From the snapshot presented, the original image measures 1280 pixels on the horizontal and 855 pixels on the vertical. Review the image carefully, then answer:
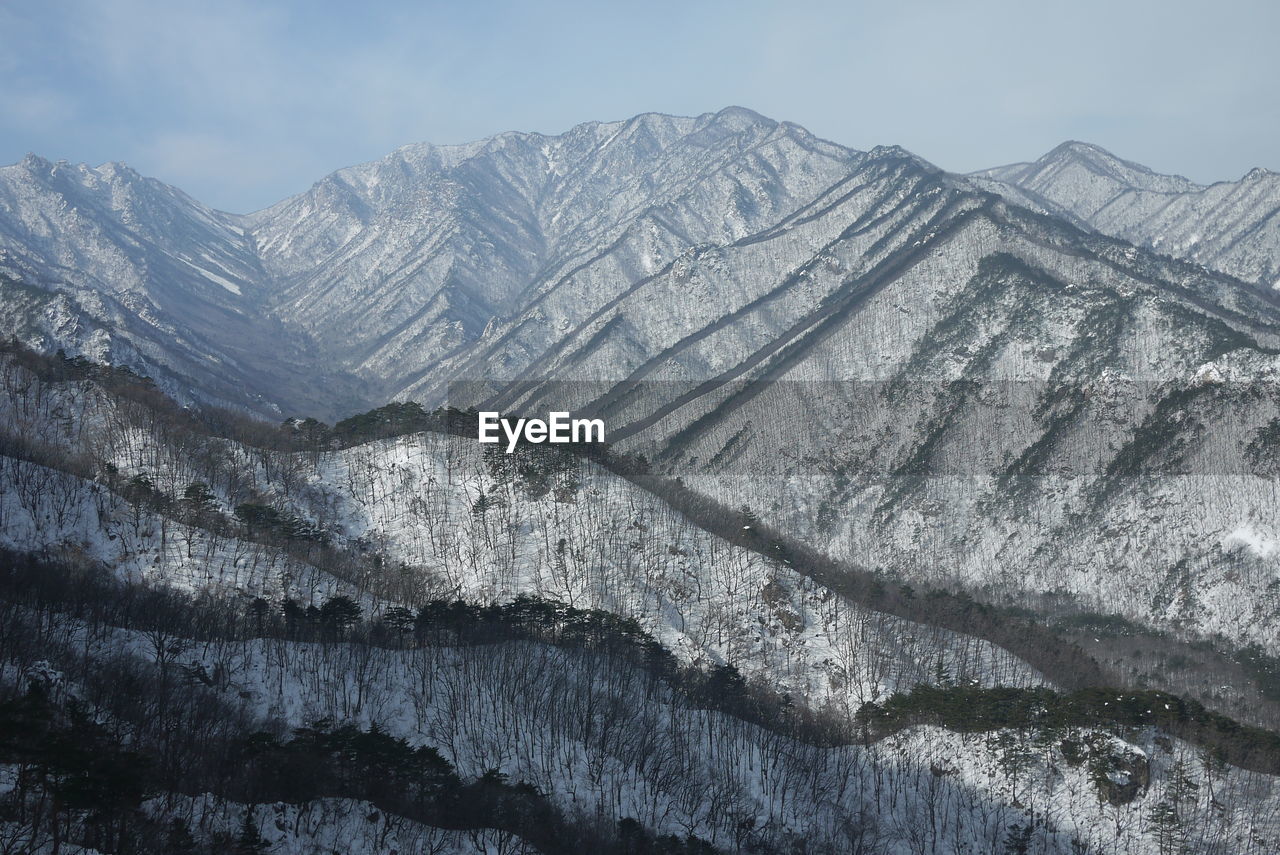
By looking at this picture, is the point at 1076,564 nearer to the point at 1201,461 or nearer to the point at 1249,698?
the point at 1201,461

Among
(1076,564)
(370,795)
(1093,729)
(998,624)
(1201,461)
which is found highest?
(1201,461)

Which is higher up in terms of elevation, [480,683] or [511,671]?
[511,671]

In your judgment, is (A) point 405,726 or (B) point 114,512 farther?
(B) point 114,512

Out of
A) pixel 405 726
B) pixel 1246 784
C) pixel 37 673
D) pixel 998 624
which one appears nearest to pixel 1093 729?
pixel 1246 784

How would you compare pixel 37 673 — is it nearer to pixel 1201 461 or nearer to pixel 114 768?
pixel 114 768

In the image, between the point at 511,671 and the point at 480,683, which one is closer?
the point at 480,683

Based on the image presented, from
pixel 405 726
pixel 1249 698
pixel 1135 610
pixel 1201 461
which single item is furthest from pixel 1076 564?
pixel 405 726

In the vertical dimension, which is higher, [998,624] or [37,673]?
[998,624]

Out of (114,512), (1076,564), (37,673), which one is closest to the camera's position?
(37,673)

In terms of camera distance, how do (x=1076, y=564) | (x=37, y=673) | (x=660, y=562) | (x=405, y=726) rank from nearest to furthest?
1. (x=37, y=673)
2. (x=405, y=726)
3. (x=660, y=562)
4. (x=1076, y=564)
